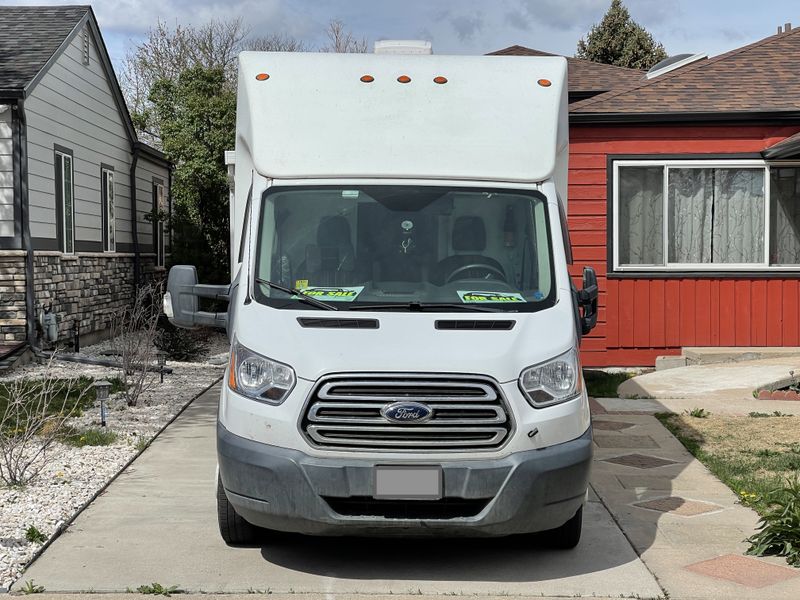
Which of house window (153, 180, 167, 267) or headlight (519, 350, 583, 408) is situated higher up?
house window (153, 180, 167, 267)

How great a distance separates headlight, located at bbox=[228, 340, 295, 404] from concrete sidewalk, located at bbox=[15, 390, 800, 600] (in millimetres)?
936

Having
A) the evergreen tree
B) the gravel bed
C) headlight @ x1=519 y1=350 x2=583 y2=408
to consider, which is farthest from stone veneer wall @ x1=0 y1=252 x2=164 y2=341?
the evergreen tree

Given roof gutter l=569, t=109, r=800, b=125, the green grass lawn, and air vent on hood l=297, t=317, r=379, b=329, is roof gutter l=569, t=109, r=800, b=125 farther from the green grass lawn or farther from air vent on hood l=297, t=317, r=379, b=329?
air vent on hood l=297, t=317, r=379, b=329

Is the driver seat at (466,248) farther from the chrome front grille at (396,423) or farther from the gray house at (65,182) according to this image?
the gray house at (65,182)

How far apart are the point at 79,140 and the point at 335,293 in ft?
38.3

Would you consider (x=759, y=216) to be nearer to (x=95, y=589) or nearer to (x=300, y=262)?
(x=300, y=262)

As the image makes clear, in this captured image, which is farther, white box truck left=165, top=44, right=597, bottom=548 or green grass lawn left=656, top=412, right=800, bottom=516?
green grass lawn left=656, top=412, right=800, bottom=516

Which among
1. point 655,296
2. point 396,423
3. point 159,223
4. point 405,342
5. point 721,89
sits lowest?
point 396,423

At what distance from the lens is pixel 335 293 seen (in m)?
5.56

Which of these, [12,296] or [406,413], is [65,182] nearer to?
[12,296]

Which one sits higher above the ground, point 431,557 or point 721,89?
point 721,89

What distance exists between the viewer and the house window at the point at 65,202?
14773mm

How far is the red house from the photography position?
13.0 metres

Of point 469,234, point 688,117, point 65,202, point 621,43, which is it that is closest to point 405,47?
point 469,234
